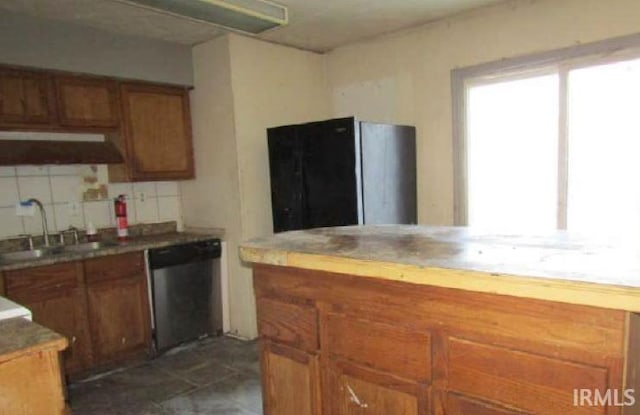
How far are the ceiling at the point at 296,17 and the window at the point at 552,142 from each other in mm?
571

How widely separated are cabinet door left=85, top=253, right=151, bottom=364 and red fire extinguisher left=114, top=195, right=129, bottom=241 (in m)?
0.43

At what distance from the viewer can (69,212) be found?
129 inches

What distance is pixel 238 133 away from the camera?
11.1 feet

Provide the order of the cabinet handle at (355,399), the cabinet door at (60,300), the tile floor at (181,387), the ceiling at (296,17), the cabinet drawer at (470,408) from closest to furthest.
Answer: the cabinet drawer at (470,408), the cabinet handle at (355,399), the tile floor at (181,387), the cabinet door at (60,300), the ceiling at (296,17)

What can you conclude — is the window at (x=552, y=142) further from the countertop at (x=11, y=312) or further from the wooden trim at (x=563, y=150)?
the countertop at (x=11, y=312)

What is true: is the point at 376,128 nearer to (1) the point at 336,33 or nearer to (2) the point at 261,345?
(1) the point at 336,33

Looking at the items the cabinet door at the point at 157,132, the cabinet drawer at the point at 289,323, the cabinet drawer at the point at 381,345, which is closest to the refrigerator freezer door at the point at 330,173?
the cabinet door at the point at 157,132

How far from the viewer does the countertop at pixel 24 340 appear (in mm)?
1109

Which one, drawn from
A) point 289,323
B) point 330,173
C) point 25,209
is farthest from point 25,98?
point 289,323

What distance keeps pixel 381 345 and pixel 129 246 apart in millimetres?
2368

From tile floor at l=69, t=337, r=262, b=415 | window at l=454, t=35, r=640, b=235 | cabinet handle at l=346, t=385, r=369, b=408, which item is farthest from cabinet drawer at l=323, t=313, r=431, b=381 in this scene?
window at l=454, t=35, r=640, b=235

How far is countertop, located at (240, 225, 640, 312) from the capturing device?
36.6 inches

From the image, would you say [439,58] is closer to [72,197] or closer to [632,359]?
[632,359]

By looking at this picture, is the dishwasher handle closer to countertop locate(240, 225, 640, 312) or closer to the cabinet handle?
countertop locate(240, 225, 640, 312)
